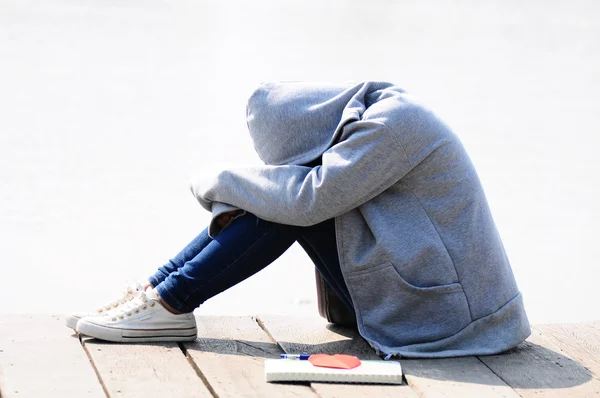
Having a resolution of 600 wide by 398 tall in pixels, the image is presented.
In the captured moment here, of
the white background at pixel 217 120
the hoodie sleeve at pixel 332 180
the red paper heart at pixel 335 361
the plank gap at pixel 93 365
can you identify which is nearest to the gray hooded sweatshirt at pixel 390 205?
the hoodie sleeve at pixel 332 180

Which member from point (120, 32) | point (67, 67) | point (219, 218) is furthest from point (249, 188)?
point (120, 32)

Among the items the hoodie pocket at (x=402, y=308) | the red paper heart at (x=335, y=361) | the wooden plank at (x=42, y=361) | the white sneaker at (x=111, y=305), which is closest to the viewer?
the wooden plank at (x=42, y=361)

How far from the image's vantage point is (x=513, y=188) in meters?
5.54

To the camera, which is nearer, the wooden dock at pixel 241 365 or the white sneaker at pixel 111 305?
the wooden dock at pixel 241 365

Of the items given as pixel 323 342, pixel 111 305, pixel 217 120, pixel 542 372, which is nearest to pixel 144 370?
pixel 111 305

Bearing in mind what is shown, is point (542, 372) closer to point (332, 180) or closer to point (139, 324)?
point (332, 180)

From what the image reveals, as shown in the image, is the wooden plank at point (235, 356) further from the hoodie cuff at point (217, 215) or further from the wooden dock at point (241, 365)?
the hoodie cuff at point (217, 215)

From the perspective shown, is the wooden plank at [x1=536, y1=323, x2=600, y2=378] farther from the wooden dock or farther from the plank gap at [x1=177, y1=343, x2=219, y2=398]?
the plank gap at [x1=177, y1=343, x2=219, y2=398]

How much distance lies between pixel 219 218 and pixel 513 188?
3.33m

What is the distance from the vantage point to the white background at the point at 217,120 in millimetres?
4074

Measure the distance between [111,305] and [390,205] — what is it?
2.45 feet

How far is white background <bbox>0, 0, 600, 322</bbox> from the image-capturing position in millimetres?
4074

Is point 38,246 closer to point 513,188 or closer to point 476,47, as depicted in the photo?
point 513,188

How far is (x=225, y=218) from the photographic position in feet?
8.18
